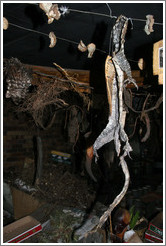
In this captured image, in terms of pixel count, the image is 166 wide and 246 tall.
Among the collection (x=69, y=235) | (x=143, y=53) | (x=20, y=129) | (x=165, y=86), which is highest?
(x=143, y=53)

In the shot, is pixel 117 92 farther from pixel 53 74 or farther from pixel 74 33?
pixel 53 74

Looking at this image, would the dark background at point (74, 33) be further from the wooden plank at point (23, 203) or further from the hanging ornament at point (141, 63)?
the wooden plank at point (23, 203)

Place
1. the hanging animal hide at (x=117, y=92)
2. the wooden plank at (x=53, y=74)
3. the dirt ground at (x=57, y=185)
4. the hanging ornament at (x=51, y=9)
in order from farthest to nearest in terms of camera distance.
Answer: the dirt ground at (x=57, y=185)
the wooden plank at (x=53, y=74)
the hanging ornament at (x=51, y=9)
the hanging animal hide at (x=117, y=92)

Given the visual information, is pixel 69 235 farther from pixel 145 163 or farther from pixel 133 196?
pixel 145 163

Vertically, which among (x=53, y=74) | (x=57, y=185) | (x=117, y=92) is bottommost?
(x=57, y=185)

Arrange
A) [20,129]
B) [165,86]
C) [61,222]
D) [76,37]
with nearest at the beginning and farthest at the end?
[165,86]
[76,37]
[61,222]
[20,129]

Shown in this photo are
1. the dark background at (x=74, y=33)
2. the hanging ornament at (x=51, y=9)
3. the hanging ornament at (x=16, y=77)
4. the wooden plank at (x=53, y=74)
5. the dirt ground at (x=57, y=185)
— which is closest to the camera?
the hanging ornament at (x=51, y=9)

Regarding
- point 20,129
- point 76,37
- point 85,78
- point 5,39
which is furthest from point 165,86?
point 20,129

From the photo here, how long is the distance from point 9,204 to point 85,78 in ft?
9.04

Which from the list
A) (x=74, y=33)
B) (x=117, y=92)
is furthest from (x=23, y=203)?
(x=117, y=92)

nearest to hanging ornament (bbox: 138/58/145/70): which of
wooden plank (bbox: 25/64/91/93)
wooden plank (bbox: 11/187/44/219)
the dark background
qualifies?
the dark background

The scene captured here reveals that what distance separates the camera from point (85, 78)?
263cm

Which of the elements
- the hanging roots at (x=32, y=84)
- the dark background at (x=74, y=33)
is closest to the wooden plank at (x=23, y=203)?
the hanging roots at (x=32, y=84)

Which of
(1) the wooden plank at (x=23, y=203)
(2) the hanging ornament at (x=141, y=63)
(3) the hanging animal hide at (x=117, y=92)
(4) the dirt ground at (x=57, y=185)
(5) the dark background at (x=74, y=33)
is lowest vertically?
(1) the wooden plank at (x=23, y=203)
